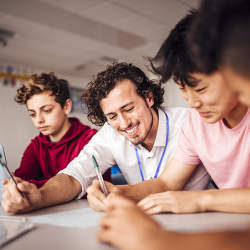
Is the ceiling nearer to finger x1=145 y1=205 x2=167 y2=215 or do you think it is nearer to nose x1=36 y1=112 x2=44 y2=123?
nose x1=36 y1=112 x2=44 y2=123

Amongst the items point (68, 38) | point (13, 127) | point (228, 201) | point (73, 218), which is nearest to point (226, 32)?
point (228, 201)

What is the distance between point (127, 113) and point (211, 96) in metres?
0.72

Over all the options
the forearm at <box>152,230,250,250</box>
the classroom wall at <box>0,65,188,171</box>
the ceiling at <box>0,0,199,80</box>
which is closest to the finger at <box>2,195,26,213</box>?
the forearm at <box>152,230,250,250</box>

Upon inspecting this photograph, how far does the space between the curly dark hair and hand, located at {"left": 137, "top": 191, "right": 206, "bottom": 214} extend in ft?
2.72

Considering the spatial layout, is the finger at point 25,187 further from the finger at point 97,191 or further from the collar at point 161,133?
the collar at point 161,133

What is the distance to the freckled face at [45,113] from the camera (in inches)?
74.7

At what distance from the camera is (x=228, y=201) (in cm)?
81

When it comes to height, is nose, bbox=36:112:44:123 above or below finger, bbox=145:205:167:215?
above

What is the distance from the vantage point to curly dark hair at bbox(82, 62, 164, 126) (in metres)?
1.58

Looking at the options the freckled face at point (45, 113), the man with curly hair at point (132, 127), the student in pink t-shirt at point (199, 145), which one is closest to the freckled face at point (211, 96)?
the student in pink t-shirt at point (199, 145)

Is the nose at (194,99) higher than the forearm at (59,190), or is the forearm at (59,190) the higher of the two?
the nose at (194,99)

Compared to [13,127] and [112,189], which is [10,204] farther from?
[13,127]

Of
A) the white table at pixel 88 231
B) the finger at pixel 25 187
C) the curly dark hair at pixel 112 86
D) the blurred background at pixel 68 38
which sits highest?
the blurred background at pixel 68 38

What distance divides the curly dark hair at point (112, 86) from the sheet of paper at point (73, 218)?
79 centimetres
